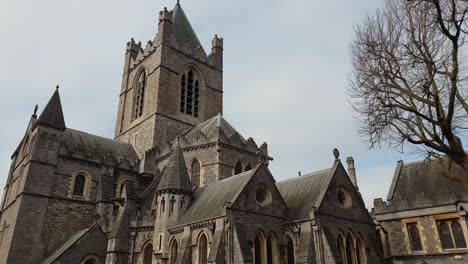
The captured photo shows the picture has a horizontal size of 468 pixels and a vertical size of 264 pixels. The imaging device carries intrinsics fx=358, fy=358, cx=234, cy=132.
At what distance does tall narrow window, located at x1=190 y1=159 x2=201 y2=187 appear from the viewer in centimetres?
2765

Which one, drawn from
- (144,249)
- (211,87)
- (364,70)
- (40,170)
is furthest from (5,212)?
(364,70)

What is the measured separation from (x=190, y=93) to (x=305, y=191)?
22.0 metres

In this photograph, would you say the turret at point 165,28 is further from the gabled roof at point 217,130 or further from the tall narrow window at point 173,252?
the tall narrow window at point 173,252

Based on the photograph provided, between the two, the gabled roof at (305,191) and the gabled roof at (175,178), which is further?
the gabled roof at (175,178)

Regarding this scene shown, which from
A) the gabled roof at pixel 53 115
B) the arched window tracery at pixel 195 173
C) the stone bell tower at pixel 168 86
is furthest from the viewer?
the stone bell tower at pixel 168 86

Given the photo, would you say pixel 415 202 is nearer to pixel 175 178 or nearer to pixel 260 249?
pixel 260 249

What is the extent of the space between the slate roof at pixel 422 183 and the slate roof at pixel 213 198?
36.2ft

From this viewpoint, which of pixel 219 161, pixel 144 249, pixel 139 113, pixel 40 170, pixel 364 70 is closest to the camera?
pixel 364 70

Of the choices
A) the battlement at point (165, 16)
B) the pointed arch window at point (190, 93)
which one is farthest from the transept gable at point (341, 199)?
Result: the battlement at point (165, 16)

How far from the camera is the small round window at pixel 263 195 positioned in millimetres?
19644

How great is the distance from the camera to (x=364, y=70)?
12953 mm

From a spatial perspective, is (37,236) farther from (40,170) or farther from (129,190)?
(129,190)

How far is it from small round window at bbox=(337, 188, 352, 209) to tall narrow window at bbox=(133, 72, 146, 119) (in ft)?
81.1

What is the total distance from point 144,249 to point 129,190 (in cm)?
424
